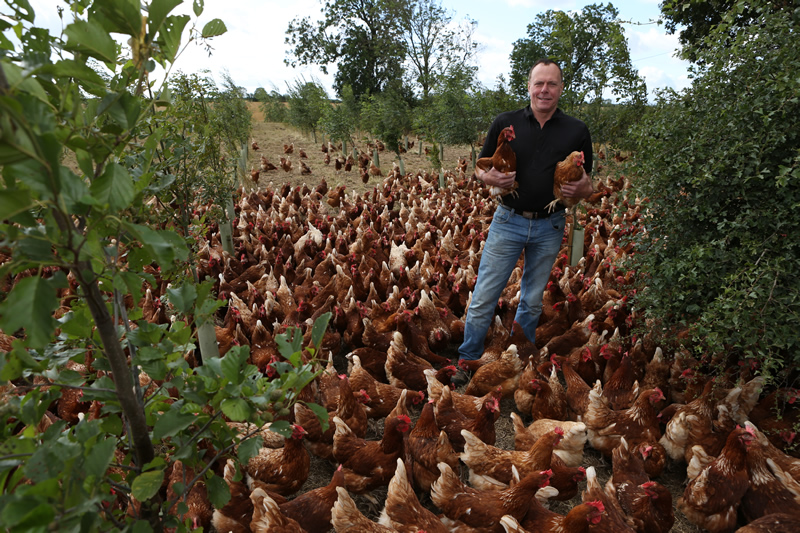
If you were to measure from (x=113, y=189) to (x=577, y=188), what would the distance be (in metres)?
3.62

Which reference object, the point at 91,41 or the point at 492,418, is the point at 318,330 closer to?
the point at 91,41

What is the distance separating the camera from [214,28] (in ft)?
3.76

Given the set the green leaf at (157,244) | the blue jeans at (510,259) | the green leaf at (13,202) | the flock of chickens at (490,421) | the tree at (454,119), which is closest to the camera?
the green leaf at (13,202)

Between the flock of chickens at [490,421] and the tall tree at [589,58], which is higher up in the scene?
the tall tree at [589,58]

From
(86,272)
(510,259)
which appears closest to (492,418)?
(510,259)

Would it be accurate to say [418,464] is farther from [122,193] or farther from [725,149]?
[725,149]

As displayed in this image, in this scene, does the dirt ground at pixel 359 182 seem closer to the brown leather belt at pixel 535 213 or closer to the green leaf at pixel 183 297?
the brown leather belt at pixel 535 213

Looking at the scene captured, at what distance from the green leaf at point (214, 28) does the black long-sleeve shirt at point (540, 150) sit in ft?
10.8

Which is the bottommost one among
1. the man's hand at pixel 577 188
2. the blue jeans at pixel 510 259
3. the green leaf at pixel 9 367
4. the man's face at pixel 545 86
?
the blue jeans at pixel 510 259

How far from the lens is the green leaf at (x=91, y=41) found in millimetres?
891

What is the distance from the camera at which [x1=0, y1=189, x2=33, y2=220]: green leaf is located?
676 mm

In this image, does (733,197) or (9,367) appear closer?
(9,367)

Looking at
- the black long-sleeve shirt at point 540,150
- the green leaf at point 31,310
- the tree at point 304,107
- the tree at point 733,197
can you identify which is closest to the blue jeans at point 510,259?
the black long-sleeve shirt at point 540,150

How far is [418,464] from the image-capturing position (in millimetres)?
3270
